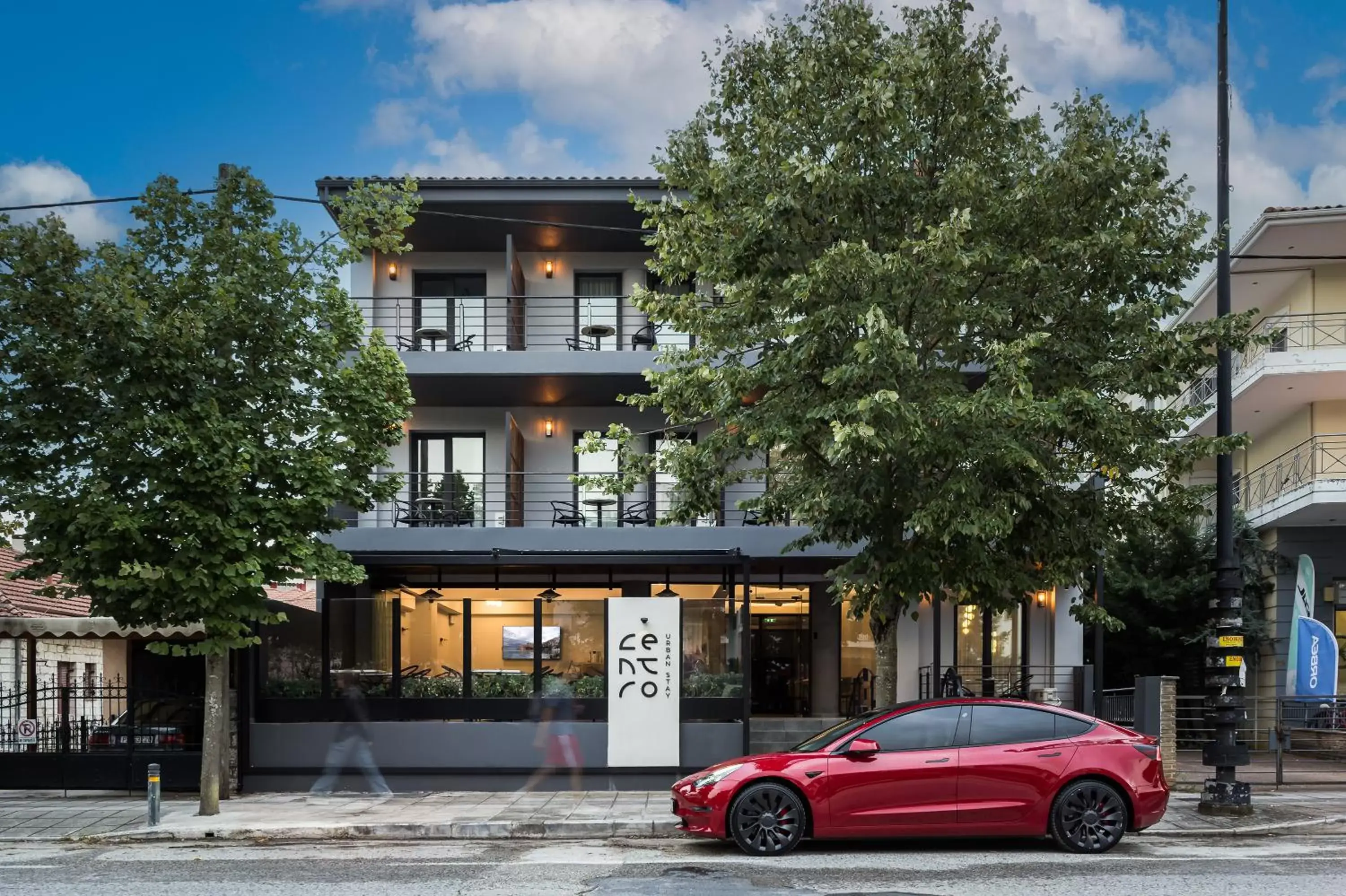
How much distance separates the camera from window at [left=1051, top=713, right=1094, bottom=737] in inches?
480

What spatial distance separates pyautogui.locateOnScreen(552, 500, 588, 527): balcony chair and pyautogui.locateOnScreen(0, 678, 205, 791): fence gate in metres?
6.55

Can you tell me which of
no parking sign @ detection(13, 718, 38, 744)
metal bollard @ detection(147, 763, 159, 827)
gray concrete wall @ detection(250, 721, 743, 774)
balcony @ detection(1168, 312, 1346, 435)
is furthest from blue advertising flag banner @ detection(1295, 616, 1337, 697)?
no parking sign @ detection(13, 718, 38, 744)

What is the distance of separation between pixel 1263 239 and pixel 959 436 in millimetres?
13661

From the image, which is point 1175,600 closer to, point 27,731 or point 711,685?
point 711,685

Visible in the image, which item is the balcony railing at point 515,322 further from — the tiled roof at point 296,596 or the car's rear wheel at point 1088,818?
the car's rear wheel at point 1088,818

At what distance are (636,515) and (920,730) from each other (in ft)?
34.9

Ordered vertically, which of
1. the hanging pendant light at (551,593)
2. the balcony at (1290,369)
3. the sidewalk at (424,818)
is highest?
the balcony at (1290,369)

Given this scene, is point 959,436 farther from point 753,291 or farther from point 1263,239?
point 1263,239

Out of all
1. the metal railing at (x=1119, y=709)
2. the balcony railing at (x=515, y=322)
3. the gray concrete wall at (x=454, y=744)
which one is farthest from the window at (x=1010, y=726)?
the balcony railing at (x=515, y=322)

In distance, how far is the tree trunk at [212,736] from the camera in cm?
1519

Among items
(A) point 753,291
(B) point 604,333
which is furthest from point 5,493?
(B) point 604,333

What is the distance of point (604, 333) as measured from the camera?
2234 centimetres

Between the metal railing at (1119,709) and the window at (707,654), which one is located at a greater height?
the window at (707,654)

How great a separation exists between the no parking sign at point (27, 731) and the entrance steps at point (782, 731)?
10410 mm
